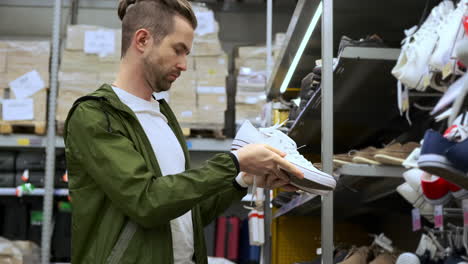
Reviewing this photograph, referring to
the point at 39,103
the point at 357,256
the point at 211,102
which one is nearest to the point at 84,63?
the point at 39,103

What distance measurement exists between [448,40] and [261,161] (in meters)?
0.77

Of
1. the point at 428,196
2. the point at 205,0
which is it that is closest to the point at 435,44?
the point at 428,196

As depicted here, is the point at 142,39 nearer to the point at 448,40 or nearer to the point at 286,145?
the point at 286,145

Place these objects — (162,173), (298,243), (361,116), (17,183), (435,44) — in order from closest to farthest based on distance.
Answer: (162,173)
(435,44)
(361,116)
(298,243)
(17,183)

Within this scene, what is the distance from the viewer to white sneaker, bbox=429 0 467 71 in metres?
2.04

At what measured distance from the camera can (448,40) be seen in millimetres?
2061

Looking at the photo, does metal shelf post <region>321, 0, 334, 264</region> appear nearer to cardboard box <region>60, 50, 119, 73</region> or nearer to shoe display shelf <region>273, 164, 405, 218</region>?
shoe display shelf <region>273, 164, 405, 218</region>

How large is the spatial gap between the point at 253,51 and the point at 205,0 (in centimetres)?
148

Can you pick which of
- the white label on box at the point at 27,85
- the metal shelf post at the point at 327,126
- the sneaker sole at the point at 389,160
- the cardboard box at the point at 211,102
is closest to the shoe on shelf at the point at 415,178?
the sneaker sole at the point at 389,160

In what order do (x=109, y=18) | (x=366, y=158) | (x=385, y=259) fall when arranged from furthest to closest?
(x=109, y=18) → (x=385, y=259) → (x=366, y=158)

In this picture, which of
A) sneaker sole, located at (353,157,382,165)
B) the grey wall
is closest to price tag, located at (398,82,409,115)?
sneaker sole, located at (353,157,382,165)

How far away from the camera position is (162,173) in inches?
78.0

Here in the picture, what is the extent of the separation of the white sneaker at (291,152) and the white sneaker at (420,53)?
0.56 m

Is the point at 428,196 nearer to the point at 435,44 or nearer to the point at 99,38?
the point at 435,44
